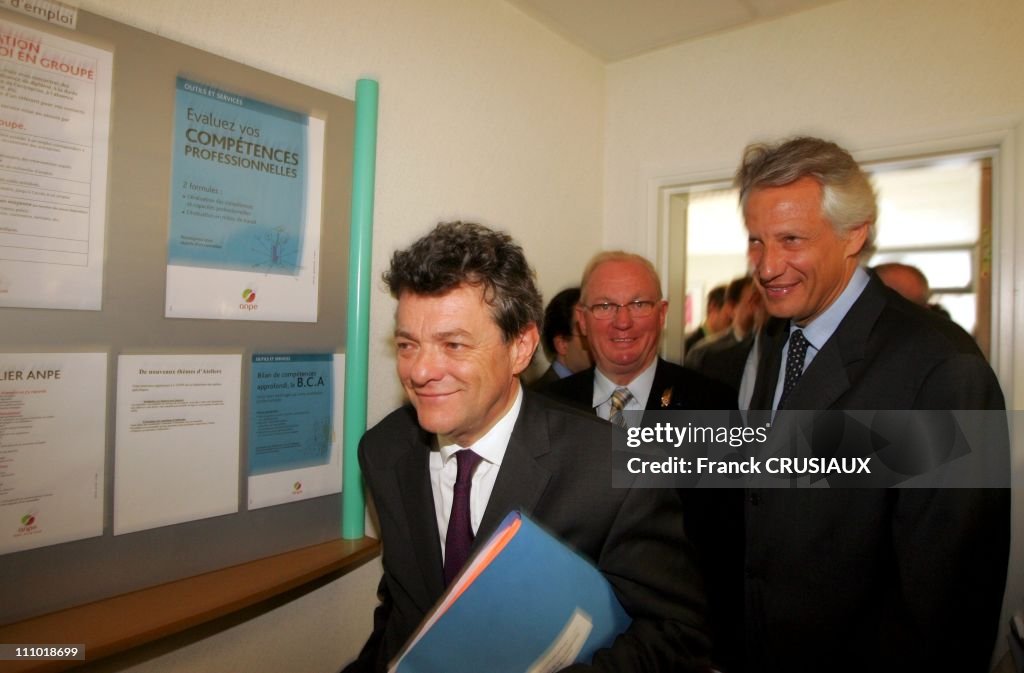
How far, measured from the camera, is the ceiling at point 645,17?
229cm

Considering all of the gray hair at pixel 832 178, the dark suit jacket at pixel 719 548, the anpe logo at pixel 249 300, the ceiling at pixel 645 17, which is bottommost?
the dark suit jacket at pixel 719 548

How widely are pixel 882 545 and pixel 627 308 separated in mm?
980

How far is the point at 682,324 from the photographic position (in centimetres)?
296

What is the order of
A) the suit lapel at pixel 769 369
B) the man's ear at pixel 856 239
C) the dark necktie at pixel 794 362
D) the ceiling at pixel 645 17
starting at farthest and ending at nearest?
the ceiling at pixel 645 17
the suit lapel at pixel 769 369
the dark necktie at pixel 794 362
the man's ear at pixel 856 239

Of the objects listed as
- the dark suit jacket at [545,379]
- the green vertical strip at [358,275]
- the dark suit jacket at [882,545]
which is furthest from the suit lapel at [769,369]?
the green vertical strip at [358,275]

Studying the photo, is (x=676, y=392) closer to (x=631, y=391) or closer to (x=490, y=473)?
(x=631, y=391)

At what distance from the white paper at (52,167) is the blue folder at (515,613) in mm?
947

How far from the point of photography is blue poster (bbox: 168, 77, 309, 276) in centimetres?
132

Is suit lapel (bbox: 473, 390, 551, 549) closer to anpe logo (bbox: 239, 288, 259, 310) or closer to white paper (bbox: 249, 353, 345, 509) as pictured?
white paper (bbox: 249, 353, 345, 509)

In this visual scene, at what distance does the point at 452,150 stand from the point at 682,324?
1518mm

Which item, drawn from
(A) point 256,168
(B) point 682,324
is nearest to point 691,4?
(B) point 682,324

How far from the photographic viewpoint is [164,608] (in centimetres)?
124

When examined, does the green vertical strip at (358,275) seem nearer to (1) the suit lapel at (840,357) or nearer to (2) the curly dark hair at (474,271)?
(2) the curly dark hair at (474,271)
